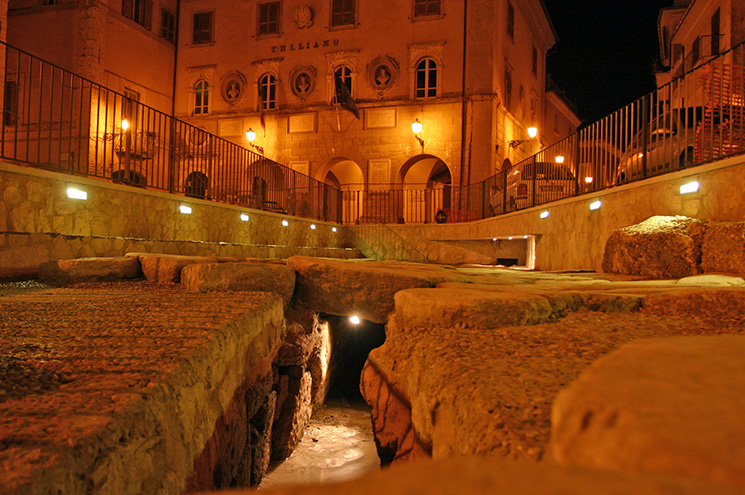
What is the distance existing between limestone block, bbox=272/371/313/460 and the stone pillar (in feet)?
47.8

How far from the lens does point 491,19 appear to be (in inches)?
613

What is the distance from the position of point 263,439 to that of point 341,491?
3946 millimetres

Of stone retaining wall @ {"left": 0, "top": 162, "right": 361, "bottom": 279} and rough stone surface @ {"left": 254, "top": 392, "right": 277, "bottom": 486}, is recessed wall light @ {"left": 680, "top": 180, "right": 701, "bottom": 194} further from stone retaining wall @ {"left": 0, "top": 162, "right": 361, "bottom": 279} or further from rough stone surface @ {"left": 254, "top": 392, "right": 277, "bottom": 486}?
stone retaining wall @ {"left": 0, "top": 162, "right": 361, "bottom": 279}

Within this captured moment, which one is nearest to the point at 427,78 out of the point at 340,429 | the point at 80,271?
the point at 340,429

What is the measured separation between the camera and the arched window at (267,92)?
57.6 feet

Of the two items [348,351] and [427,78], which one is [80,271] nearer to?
[348,351]

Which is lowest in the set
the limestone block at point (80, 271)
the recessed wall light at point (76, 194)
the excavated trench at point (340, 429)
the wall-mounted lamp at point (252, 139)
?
the excavated trench at point (340, 429)

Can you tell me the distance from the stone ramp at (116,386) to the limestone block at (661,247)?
4.13m

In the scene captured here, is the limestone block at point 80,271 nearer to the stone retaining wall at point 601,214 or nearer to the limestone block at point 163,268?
the limestone block at point 163,268

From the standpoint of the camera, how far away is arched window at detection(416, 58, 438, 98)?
53.4ft

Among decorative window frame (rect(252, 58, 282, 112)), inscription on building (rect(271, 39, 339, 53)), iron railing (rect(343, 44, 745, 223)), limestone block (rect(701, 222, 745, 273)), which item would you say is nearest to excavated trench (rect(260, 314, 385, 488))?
limestone block (rect(701, 222, 745, 273))

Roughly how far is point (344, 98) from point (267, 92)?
392 centimetres

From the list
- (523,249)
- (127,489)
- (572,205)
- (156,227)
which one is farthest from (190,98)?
(127,489)

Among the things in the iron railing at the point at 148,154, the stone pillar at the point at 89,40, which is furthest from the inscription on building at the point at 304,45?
the iron railing at the point at 148,154
